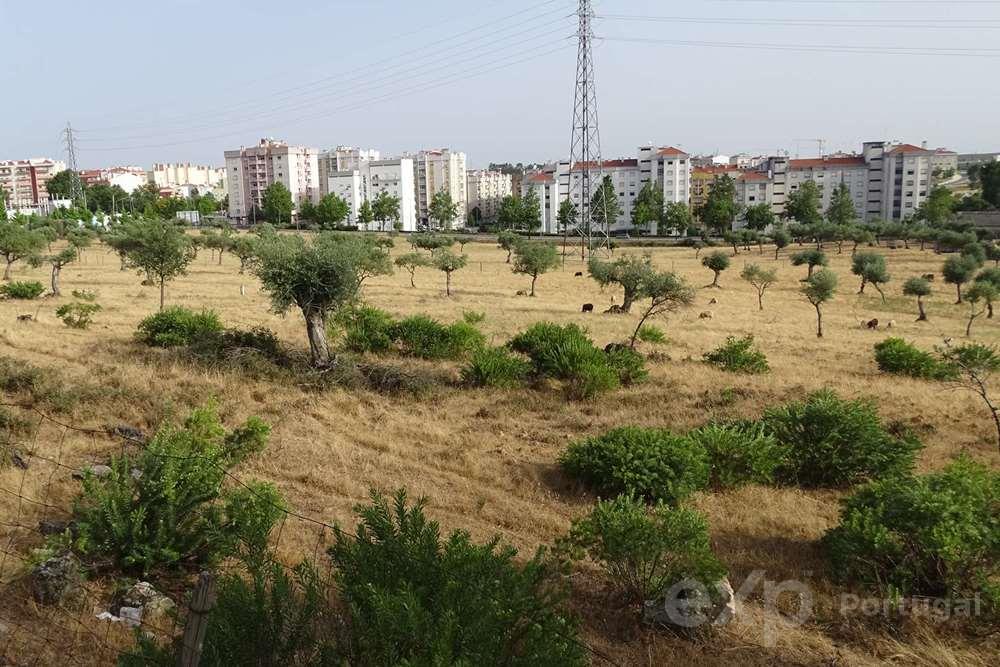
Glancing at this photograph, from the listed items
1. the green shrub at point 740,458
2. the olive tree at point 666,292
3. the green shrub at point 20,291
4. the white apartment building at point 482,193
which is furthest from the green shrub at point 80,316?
the white apartment building at point 482,193

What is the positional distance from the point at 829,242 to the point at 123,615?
3377 inches

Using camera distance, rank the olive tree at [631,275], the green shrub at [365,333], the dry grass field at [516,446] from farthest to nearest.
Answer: the olive tree at [631,275] → the green shrub at [365,333] → the dry grass field at [516,446]

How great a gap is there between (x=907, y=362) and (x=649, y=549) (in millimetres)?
15901

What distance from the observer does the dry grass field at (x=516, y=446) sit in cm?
646

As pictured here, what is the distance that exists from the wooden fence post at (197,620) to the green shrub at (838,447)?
9347mm

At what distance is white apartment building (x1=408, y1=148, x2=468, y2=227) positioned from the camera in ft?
484

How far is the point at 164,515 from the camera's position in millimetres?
7273

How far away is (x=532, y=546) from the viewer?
866cm

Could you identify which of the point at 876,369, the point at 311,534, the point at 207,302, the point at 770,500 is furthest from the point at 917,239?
the point at 311,534

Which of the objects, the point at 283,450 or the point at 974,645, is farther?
the point at 283,450

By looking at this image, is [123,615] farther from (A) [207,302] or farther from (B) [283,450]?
(A) [207,302]

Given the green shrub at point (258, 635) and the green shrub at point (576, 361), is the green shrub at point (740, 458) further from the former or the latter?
the green shrub at point (258, 635)

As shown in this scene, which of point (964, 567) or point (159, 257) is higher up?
point (159, 257)

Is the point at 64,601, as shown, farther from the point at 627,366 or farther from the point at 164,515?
the point at 627,366
